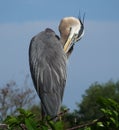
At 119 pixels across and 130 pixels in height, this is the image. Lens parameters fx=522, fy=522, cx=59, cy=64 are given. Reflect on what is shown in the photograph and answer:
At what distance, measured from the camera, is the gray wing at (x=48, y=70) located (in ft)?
17.6

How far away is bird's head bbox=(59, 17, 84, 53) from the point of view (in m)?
7.22

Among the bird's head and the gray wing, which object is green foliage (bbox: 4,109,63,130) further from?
the bird's head

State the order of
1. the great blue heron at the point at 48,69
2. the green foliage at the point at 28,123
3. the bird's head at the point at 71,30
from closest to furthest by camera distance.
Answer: the green foliage at the point at 28,123 → the great blue heron at the point at 48,69 → the bird's head at the point at 71,30

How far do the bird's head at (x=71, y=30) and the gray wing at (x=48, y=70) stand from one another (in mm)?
1016

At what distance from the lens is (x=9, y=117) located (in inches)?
79.7

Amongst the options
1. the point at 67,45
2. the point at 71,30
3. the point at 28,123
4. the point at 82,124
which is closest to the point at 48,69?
the point at 67,45

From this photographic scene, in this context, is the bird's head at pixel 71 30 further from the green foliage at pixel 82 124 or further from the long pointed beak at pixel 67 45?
the green foliage at pixel 82 124

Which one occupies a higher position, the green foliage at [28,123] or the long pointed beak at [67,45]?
the long pointed beak at [67,45]

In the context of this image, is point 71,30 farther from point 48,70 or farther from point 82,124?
point 82,124

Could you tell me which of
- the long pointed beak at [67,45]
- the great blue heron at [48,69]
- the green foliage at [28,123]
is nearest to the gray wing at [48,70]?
the great blue heron at [48,69]

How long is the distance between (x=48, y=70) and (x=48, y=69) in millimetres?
13

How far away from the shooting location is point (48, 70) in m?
5.59

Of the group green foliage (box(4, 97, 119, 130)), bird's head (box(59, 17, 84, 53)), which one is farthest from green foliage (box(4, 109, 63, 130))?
bird's head (box(59, 17, 84, 53))

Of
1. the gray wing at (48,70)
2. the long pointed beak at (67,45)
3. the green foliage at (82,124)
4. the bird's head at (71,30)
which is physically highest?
the bird's head at (71,30)
